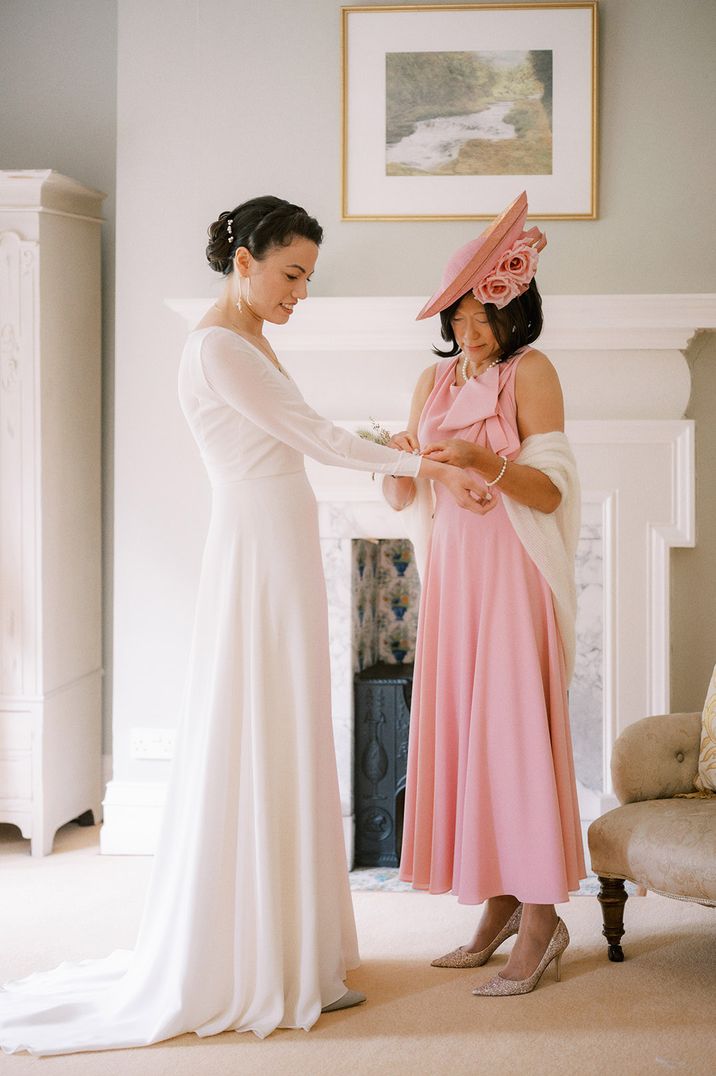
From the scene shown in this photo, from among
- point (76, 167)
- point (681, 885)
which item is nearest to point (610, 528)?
point (681, 885)

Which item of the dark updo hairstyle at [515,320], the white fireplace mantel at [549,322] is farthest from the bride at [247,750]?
the white fireplace mantel at [549,322]

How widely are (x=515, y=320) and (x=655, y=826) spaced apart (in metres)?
1.21

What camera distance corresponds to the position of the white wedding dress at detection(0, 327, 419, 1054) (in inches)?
83.2

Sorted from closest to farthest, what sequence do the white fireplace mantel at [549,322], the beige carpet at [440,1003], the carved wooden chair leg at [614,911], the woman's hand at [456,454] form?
the beige carpet at [440,1003]
the woman's hand at [456,454]
the carved wooden chair leg at [614,911]
the white fireplace mantel at [549,322]

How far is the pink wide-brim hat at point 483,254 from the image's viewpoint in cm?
231

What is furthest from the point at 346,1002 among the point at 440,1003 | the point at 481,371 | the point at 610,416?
the point at 610,416

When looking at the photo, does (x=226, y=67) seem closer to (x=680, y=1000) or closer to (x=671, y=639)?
(x=671, y=639)

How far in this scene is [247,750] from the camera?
216 cm

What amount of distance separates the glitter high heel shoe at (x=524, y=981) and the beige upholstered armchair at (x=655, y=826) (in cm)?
22

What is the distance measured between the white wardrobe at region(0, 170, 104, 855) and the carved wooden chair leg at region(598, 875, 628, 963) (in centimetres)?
187

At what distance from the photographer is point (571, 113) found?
3410mm

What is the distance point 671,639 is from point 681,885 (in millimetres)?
1242

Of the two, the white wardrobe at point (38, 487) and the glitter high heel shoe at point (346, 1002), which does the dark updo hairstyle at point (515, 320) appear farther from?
the white wardrobe at point (38, 487)

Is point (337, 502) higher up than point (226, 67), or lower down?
lower down
